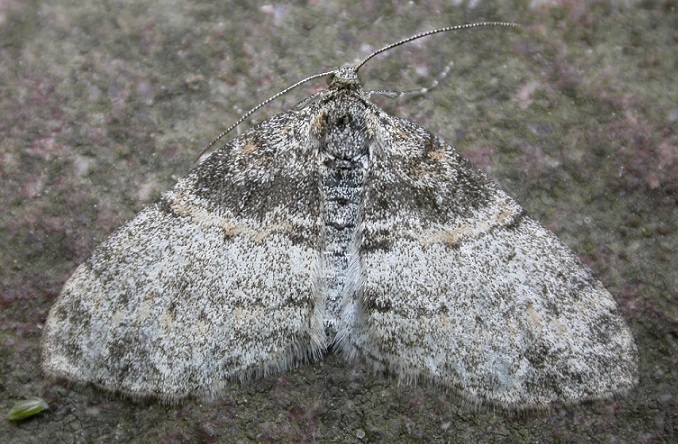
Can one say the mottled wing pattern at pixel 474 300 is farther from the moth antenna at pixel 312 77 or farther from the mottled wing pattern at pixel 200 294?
the moth antenna at pixel 312 77

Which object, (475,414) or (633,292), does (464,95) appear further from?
(475,414)

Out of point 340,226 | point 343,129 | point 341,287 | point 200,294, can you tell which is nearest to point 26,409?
point 200,294

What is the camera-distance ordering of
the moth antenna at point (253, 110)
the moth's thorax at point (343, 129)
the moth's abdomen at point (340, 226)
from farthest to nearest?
the moth antenna at point (253, 110) → the moth's thorax at point (343, 129) → the moth's abdomen at point (340, 226)

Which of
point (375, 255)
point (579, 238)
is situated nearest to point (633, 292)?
point (579, 238)

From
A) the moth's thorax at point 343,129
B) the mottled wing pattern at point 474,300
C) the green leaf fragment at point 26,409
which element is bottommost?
the green leaf fragment at point 26,409

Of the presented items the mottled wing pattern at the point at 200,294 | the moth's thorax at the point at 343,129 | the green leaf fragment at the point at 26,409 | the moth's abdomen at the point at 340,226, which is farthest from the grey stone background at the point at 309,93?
the moth's thorax at the point at 343,129

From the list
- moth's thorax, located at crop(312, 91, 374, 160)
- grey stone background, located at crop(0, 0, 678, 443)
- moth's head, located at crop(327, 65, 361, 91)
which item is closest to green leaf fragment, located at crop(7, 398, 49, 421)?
grey stone background, located at crop(0, 0, 678, 443)
